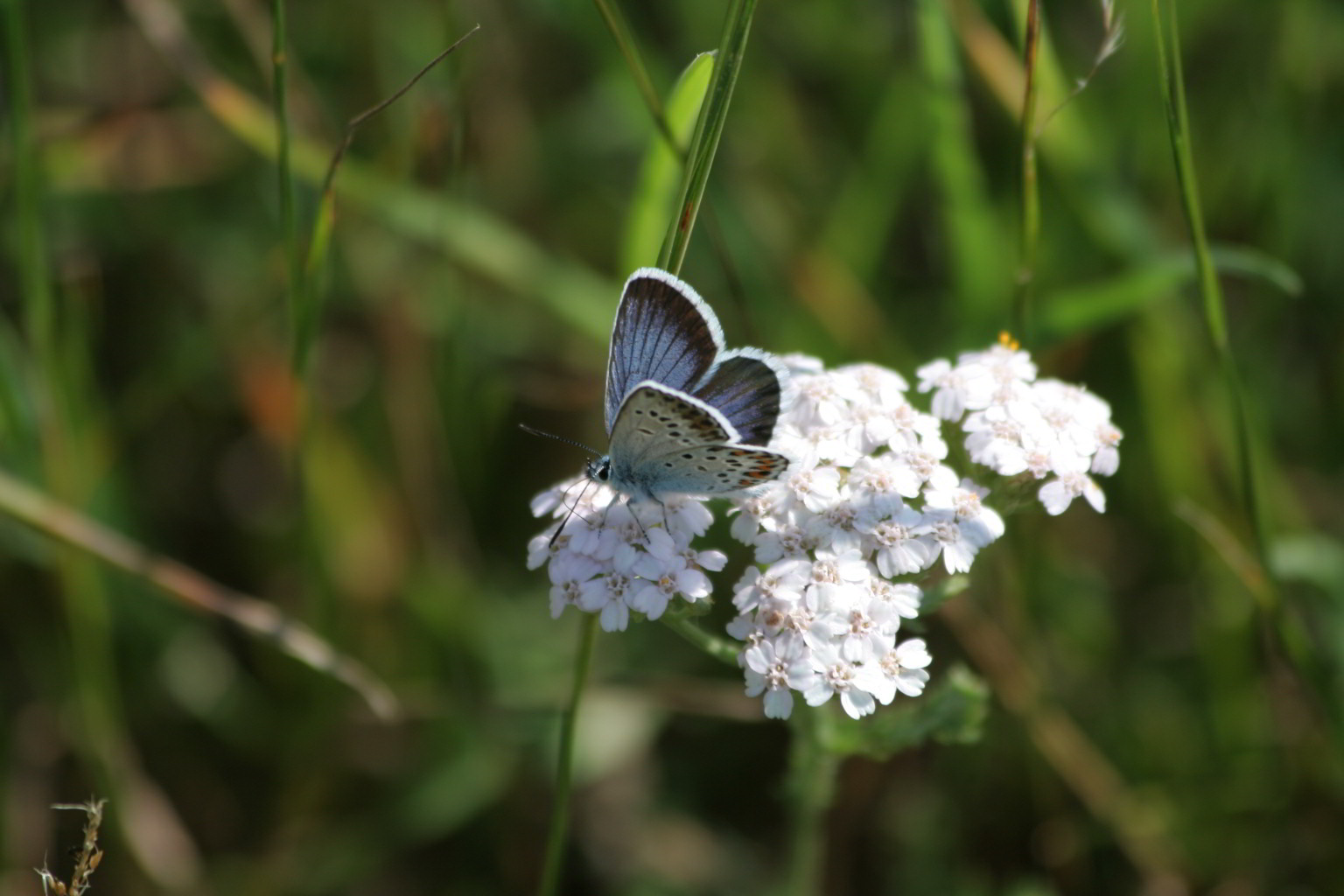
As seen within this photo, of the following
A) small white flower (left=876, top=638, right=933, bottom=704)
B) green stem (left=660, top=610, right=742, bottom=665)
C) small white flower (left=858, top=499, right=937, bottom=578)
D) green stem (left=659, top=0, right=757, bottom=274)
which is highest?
green stem (left=659, top=0, right=757, bottom=274)

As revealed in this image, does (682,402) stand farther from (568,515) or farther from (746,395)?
(568,515)

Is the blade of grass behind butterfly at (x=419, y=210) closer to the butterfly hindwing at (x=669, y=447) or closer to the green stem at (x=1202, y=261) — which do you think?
the butterfly hindwing at (x=669, y=447)

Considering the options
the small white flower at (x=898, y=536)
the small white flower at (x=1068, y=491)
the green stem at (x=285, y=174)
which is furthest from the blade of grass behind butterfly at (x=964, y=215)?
the green stem at (x=285, y=174)

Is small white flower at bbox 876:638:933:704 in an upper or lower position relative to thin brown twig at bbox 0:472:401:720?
lower

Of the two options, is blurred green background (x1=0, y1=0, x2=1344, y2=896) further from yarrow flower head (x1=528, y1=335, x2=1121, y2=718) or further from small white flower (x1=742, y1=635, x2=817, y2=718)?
small white flower (x1=742, y1=635, x2=817, y2=718)

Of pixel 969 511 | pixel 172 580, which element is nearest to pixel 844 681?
pixel 969 511

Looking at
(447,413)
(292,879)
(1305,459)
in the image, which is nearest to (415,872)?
(292,879)

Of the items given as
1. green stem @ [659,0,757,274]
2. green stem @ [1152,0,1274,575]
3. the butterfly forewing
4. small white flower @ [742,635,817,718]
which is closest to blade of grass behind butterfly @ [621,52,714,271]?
green stem @ [659,0,757,274]

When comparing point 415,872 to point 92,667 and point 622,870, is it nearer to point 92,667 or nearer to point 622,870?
point 622,870
